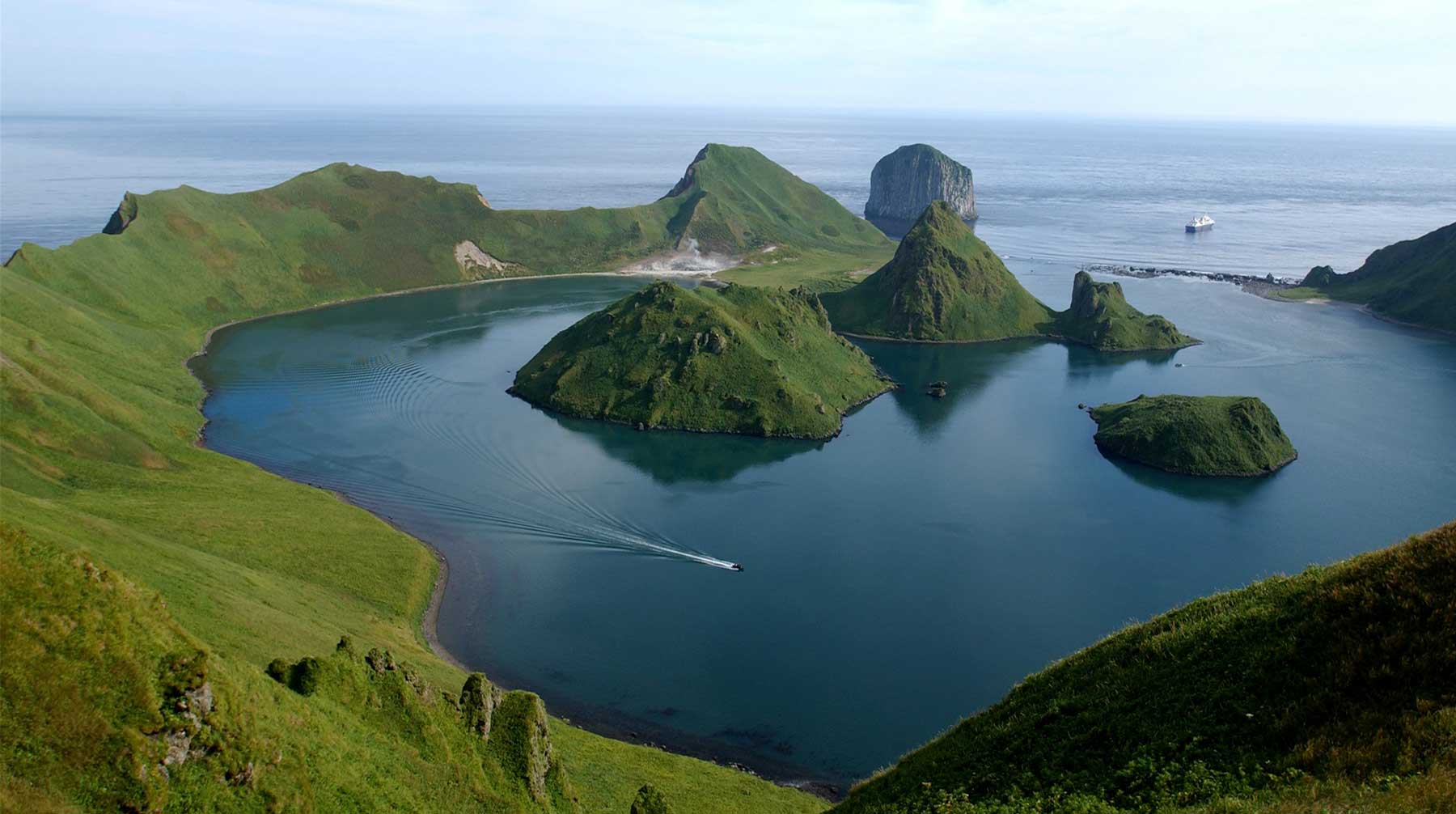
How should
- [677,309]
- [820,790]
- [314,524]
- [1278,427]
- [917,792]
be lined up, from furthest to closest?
[677,309] < [1278,427] < [314,524] < [820,790] < [917,792]

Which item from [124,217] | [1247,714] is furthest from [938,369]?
[124,217]

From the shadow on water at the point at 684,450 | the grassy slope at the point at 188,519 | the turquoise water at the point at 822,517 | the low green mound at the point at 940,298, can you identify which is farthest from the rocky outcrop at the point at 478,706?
the low green mound at the point at 940,298

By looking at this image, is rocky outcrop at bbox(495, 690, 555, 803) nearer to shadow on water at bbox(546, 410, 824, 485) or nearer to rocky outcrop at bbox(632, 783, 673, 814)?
rocky outcrop at bbox(632, 783, 673, 814)

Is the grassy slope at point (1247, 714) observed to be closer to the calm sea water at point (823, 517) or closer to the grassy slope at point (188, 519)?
the grassy slope at point (188, 519)

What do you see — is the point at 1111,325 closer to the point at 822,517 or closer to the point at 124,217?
the point at 822,517

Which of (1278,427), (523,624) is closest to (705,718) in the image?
(523,624)

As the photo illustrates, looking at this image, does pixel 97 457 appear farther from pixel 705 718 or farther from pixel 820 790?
pixel 820 790
